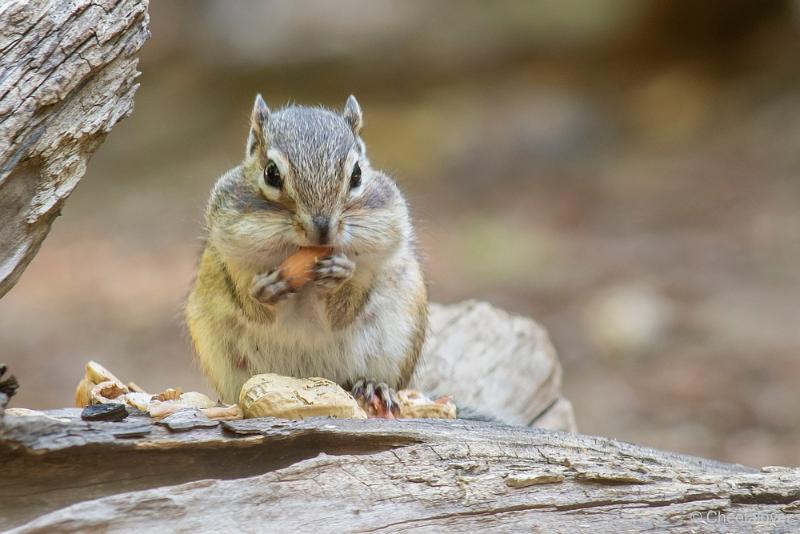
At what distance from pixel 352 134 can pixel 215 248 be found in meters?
0.67

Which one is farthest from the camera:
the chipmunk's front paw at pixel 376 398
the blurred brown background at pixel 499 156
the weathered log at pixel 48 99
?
the blurred brown background at pixel 499 156

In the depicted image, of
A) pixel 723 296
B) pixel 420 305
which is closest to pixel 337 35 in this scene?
pixel 723 296

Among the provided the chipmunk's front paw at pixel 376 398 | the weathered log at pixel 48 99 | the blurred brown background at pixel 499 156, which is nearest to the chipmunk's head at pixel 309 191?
the chipmunk's front paw at pixel 376 398

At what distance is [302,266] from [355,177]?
356mm

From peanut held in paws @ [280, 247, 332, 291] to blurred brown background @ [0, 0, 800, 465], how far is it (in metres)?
4.50

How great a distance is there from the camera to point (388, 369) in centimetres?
401

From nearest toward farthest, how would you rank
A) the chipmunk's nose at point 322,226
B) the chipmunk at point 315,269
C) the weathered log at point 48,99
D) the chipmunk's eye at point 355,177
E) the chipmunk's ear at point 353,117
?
the weathered log at point 48,99
the chipmunk's nose at point 322,226
the chipmunk at point 315,269
the chipmunk's eye at point 355,177
the chipmunk's ear at point 353,117

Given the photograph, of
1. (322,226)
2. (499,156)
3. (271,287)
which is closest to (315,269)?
(271,287)

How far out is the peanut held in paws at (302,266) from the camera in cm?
352

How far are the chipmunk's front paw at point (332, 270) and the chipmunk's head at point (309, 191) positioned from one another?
54 mm

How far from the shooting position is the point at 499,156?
1070cm

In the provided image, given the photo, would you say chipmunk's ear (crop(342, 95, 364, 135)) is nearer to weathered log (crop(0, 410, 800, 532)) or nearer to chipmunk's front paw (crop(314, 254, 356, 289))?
chipmunk's front paw (crop(314, 254, 356, 289))

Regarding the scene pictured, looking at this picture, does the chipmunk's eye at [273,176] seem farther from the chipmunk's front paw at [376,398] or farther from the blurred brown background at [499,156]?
the blurred brown background at [499,156]

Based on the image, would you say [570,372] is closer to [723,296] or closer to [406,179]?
[723,296]
